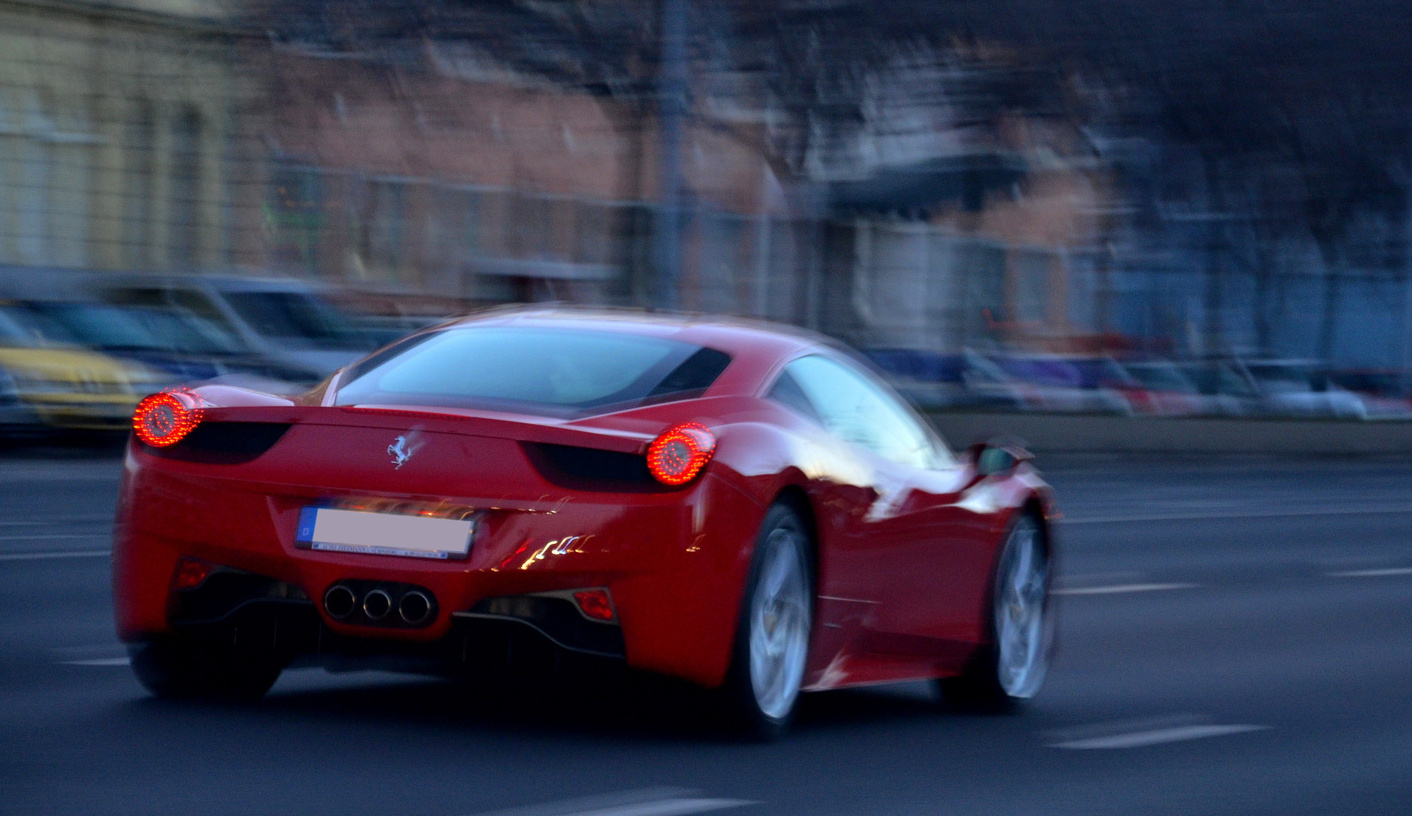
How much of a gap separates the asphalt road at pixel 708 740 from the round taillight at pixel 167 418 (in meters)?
0.77

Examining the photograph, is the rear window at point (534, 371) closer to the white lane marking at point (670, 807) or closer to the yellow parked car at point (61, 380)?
the white lane marking at point (670, 807)

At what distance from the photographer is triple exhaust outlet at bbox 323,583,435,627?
253 inches

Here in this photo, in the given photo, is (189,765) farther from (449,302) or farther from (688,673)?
(449,302)

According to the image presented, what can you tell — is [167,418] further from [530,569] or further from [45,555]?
[45,555]

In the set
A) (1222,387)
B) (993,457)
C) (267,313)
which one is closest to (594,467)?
(993,457)

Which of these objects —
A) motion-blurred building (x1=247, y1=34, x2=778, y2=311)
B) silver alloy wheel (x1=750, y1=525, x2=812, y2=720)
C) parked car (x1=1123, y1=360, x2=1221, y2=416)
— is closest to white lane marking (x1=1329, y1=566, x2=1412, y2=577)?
silver alloy wheel (x1=750, y1=525, x2=812, y2=720)

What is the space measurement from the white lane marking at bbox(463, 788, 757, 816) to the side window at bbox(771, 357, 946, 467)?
1747 millimetres

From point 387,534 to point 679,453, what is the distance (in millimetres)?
772

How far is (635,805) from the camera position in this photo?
573cm

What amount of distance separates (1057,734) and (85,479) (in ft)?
45.9

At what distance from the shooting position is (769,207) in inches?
2248

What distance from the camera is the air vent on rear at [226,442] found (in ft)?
21.9

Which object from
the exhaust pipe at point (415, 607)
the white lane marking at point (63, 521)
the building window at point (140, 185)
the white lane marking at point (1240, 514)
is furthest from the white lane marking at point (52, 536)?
the building window at point (140, 185)

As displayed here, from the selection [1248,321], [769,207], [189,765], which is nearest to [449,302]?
[769,207]
